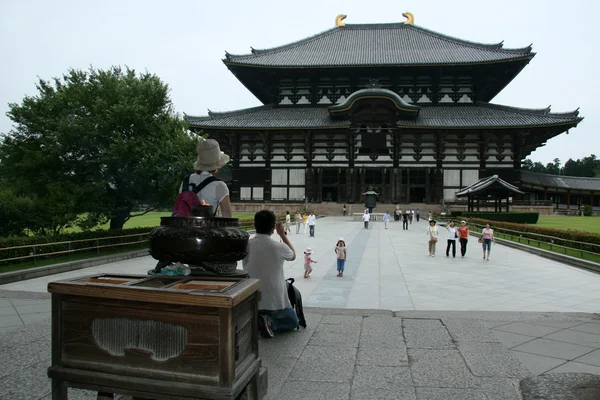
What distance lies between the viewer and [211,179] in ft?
13.3

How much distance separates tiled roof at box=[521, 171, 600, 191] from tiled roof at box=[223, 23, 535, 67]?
11568 mm

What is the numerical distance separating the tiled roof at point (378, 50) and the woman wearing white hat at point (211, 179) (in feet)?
125

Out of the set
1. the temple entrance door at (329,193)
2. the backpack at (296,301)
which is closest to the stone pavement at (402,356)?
the backpack at (296,301)

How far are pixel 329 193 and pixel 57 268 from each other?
32197 mm

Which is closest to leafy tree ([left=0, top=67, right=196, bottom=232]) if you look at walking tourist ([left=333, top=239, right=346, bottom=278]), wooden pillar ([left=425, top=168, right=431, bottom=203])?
walking tourist ([left=333, top=239, right=346, bottom=278])

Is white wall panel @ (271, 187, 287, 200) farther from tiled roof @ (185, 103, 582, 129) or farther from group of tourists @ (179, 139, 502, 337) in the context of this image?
group of tourists @ (179, 139, 502, 337)

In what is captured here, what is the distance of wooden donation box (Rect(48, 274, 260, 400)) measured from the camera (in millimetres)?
2512

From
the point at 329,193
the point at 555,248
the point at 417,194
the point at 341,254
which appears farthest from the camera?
the point at 329,193

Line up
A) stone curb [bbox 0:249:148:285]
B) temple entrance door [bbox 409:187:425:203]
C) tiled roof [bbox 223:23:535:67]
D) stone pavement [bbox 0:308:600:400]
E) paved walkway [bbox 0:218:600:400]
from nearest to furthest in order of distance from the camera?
1. stone pavement [bbox 0:308:600:400]
2. paved walkway [bbox 0:218:600:400]
3. stone curb [bbox 0:249:148:285]
4. tiled roof [bbox 223:23:535:67]
5. temple entrance door [bbox 409:187:425:203]

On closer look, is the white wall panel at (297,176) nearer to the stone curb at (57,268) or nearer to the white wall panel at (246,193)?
the white wall panel at (246,193)

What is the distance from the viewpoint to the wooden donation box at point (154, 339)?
251 centimetres

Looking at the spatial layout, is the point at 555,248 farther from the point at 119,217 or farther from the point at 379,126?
the point at 379,126

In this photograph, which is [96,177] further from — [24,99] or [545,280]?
[545,280]

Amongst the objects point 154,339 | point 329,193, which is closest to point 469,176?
point 329,193
